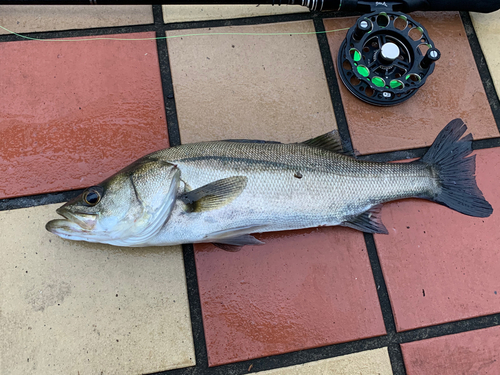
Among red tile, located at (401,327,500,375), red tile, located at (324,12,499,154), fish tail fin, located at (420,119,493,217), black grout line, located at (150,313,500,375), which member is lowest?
red tile, located at (401,327,500,375)

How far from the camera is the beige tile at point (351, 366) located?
5.45 ft

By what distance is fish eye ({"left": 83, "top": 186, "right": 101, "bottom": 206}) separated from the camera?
4.78 ft

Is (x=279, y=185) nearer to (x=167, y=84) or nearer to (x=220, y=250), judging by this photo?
(x=220, y=250)

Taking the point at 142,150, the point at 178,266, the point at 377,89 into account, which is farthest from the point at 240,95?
the point at 178,266

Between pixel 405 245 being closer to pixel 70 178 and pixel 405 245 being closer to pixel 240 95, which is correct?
pixel 240 95

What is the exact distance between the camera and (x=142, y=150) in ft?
5.90

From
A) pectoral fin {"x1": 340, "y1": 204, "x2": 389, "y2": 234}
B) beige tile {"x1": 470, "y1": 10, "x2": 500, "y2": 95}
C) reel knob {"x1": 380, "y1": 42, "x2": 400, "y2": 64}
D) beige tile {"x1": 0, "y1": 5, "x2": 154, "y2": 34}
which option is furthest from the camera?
beige tile {"x1": 470, "y1": 10, "x2": 500, "y2": 95}

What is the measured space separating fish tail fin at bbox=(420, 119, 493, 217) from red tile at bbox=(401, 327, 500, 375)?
2.26ft

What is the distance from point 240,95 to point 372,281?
1293 mm

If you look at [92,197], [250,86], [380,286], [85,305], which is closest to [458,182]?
[380,286]

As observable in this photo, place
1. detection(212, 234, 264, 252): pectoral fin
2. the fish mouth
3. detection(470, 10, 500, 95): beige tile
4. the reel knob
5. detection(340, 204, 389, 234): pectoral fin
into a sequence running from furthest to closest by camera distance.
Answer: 1. detection(470, 10, 500, 95): beige tile
2. the reel knob
3. detection(340, 204, 389, 234): pectoral fin
4. detection(212, 234, 264, 252): pectoral fin
5. the fish mouth

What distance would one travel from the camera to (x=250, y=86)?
194 centimetres

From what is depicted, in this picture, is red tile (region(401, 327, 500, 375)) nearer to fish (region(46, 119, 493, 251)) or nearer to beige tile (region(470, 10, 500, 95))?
fish (region(46, 119, 493, 251))

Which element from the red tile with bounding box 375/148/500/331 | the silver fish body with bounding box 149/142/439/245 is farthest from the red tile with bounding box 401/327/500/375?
the silver fish body with bounding box 149/142/439/245
